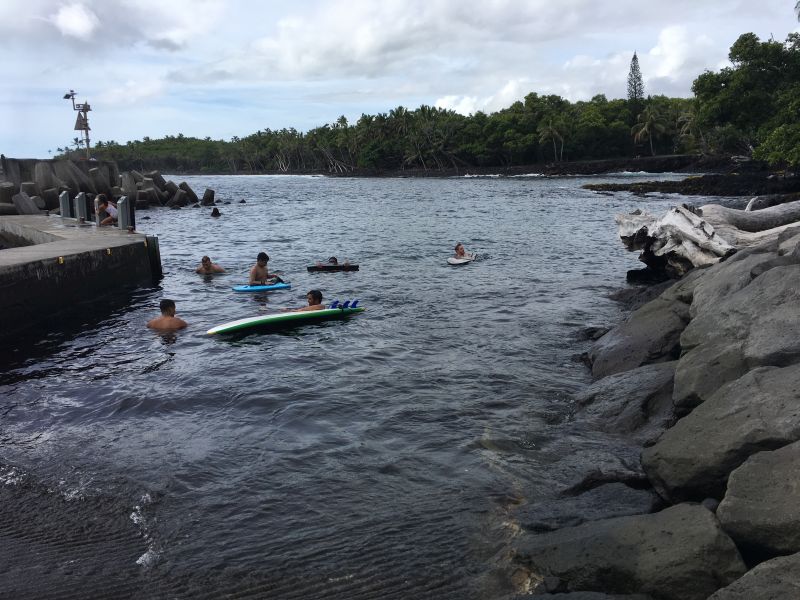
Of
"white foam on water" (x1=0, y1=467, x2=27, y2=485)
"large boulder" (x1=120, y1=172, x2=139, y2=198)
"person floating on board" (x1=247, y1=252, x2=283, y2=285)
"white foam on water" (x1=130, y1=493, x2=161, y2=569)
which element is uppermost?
"large boulder" (x1=120, y1=172, x2=139, y2=198)

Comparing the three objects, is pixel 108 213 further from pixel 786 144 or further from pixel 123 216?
pixel 786 144

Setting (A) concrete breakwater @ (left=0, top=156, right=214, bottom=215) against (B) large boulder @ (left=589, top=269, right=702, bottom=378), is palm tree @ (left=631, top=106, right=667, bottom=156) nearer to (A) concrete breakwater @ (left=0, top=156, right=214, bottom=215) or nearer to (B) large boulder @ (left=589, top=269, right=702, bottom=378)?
(A) concrete breakwater @ (left=0, top=156, right=214, bottom=215)

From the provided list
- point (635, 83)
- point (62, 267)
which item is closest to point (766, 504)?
point (62, 267)

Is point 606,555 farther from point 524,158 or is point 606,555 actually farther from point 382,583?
point 524,158

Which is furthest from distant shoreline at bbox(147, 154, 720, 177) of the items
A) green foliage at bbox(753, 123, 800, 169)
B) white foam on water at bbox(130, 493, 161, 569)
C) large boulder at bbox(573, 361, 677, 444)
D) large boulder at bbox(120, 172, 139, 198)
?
white foam on water at bbox(130, 493, 161, 569)

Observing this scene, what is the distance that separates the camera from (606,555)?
17.6ft

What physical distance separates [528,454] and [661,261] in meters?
14.0

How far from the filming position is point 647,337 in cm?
1154

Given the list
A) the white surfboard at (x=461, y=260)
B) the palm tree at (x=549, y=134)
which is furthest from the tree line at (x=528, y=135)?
the white surfboard at (x=461, y=260)

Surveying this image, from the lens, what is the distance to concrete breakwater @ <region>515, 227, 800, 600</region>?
15.9 feet

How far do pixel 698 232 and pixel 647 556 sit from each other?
13.6 metres

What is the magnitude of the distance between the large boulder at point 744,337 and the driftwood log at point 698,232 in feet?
23.7

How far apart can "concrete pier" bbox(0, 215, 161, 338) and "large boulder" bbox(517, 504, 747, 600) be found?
1337 centimetres

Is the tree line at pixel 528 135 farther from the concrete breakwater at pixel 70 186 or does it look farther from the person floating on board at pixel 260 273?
the person floating on board at pixel 260 273
